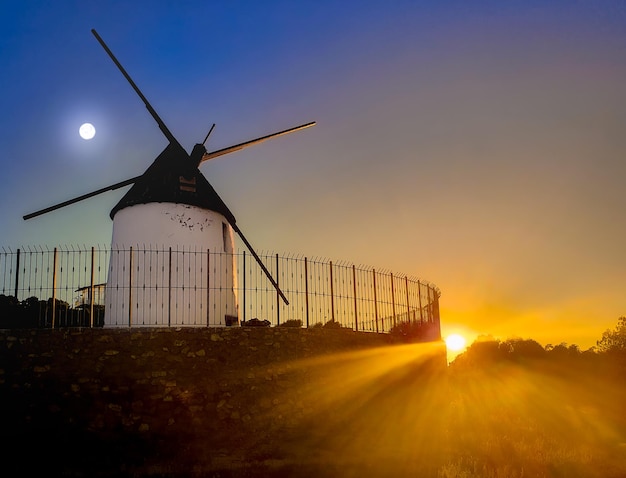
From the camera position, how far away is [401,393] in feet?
57.4

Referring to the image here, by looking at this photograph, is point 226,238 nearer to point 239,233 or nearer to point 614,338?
point 239,233

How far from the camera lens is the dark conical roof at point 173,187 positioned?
17859mm

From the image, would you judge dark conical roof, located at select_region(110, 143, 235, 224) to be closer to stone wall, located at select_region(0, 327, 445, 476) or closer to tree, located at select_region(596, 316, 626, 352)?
stone wall, located at select_region(0, 327, 445, 476)

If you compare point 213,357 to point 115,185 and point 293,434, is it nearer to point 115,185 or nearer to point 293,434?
point 293,434

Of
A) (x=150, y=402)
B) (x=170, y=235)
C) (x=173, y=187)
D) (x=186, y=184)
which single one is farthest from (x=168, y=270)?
(x=150, y=402)

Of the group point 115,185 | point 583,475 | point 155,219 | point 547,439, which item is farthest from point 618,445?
point 115,185

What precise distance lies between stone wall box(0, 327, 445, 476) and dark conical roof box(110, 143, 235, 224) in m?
4.94

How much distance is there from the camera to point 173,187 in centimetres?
1805

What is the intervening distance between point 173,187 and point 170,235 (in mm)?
1466

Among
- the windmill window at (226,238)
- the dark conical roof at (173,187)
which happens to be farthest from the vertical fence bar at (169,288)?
the windmill window at (226,238)

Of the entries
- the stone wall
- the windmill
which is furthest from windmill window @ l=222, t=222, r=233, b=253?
the stone wall

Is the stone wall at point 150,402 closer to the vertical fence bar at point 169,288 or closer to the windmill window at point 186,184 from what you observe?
the vertical fence bar at point 169,288

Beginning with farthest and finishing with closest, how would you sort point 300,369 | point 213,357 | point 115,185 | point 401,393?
1. point 115,185
2. point 401,393
3. point 300,369
4. point 213,357

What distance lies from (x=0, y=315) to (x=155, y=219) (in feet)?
14.9
